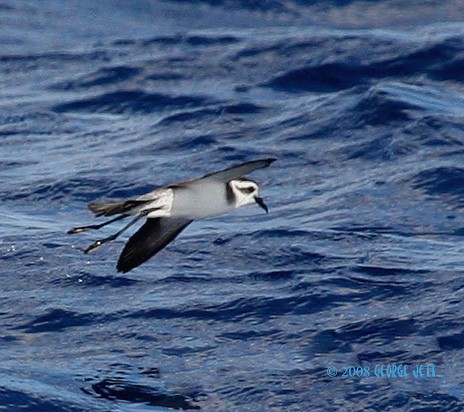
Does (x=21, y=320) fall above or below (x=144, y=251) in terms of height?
below

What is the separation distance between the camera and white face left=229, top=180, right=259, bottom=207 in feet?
30.5

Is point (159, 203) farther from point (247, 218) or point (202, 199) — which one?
point (247, 218)

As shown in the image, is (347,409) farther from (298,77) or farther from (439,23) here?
(439,23)

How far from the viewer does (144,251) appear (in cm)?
989

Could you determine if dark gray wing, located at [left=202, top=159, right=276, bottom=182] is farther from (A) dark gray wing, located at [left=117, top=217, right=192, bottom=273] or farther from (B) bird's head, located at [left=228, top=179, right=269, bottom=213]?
(A) dark gray wing, located at [left=117, top=217, right=192, bottom=273]

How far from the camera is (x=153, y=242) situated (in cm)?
991

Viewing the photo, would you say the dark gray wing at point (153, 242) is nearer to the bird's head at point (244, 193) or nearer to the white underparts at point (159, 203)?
the white underparts at point (159, 203)

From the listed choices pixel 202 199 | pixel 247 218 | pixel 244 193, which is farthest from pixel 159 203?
pixel 247 218

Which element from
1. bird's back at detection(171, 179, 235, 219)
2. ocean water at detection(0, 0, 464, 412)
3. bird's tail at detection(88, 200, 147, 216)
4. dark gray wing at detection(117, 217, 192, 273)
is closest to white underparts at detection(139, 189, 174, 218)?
bird's back at detection(171, 179, 235, 219)

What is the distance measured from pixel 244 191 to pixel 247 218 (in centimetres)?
384

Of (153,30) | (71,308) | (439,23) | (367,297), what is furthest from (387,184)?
(153,30)

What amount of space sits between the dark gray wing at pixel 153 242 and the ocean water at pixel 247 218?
736mm

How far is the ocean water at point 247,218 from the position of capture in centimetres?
977

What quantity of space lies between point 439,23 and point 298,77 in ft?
12.0
